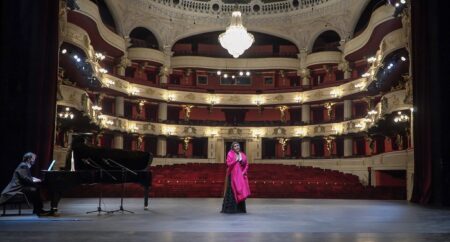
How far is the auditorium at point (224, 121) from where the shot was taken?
8844 mm

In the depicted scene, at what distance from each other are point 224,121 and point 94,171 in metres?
28.1

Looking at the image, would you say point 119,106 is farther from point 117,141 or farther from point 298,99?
point 298,99

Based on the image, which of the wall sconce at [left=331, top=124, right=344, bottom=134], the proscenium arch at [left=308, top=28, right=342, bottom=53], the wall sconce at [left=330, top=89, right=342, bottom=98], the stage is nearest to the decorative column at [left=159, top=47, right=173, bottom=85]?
the proscenium arch at [left=308, top=28, right=342, bottom=53]

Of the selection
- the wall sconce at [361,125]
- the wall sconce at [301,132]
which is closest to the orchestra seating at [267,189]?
the wall sconce at [361,125]

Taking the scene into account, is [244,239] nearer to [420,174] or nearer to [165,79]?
[420,174]

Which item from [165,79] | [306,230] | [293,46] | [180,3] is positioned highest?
[180,3]

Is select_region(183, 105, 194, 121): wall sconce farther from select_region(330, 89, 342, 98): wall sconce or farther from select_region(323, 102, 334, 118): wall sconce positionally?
select_region(330, 89, 342, 98): wall sconce

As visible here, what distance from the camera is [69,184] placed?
8.95 m

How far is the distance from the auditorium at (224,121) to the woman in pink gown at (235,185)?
1.2 inches

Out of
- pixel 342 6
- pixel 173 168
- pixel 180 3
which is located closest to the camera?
pixel 173 168

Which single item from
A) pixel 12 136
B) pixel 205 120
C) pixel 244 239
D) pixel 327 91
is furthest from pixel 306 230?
pixel 205 120

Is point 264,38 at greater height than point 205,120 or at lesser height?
greater

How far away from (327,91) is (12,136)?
85.9ft

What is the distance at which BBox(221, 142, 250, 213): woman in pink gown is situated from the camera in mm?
10305
